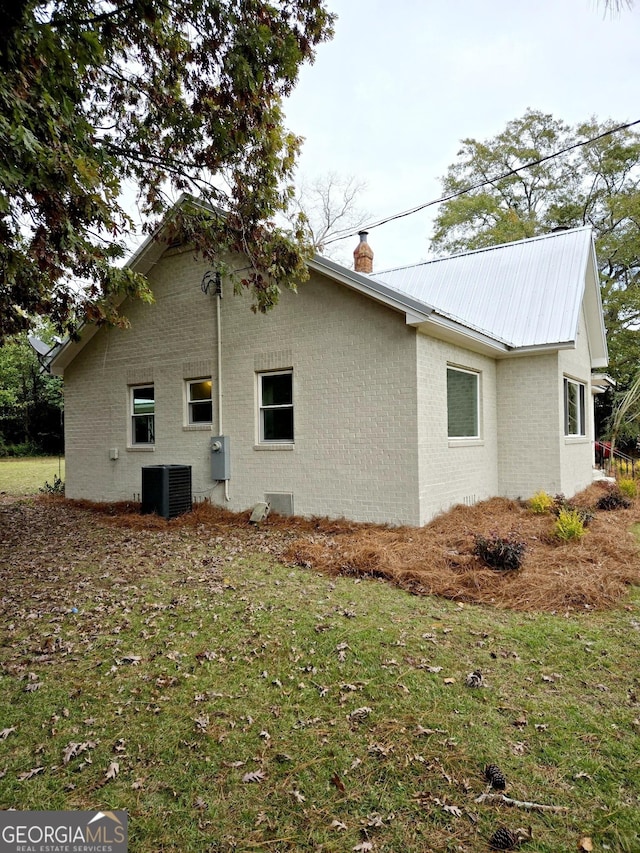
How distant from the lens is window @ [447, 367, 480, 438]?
9.26m

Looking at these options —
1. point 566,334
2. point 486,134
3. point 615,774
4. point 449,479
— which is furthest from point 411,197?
point 615,774

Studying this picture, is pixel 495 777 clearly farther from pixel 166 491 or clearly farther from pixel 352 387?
pixel 166 491

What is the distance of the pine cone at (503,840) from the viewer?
7.03 ft

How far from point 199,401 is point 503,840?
372 inches

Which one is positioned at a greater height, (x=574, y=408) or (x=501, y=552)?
(x=574, y=408)

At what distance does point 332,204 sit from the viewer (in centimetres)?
2609

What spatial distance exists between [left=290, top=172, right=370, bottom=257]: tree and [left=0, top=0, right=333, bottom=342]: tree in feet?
63.7

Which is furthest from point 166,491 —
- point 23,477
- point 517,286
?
point 23,477

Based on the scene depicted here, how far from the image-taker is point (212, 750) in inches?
112

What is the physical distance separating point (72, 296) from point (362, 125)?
13508 millimetres

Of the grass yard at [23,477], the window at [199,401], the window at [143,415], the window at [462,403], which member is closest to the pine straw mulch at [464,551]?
the window at [462,403]

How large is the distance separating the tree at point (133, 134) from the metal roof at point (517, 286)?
3.85 metres

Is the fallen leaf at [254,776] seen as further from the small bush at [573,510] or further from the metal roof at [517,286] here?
the metal roof at [517,286]

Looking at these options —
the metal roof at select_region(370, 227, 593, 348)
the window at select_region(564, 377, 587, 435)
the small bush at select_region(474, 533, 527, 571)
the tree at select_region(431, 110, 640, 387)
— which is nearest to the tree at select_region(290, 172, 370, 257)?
the tree at select_region(431, 110, 640, 387)
